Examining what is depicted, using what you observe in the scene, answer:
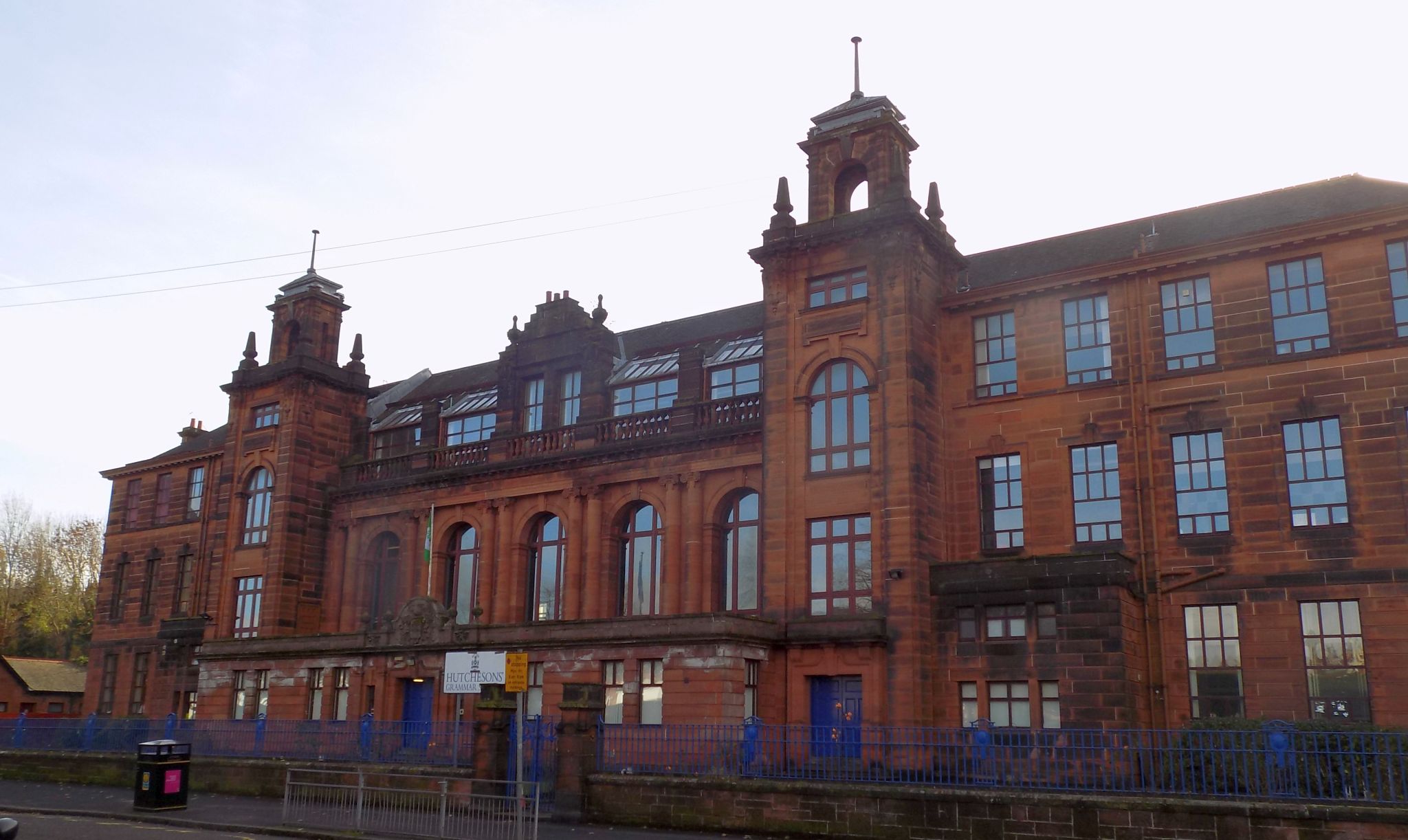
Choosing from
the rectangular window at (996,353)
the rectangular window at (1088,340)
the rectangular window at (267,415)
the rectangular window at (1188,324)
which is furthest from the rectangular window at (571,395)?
the rectangular window at (1188,324)

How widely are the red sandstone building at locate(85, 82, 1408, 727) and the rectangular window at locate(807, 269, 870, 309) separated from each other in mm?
92

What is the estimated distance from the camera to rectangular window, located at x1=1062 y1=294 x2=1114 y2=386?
2814 centimetres

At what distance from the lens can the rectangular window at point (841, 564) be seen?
92.6 feet

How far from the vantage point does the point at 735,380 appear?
3525cm

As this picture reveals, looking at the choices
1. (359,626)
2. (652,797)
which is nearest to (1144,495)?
(652,797)

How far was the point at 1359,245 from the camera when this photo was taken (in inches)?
998

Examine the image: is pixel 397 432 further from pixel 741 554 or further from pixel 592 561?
pixel 741 554

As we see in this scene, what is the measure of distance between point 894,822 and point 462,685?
11.2 meters

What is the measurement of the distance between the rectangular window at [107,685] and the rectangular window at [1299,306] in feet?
144

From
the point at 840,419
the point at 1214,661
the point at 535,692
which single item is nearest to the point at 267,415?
the point at 535,692

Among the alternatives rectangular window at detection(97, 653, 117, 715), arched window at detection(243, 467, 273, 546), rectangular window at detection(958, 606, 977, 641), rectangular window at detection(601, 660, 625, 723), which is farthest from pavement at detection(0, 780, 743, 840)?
rectangular window at detection(97, 653, 117, 715)

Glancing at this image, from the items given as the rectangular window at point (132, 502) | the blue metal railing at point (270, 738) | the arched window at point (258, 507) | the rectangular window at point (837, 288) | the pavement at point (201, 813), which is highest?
the rectangular window at point (837, 288)

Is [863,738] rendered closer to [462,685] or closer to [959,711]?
[959,711]

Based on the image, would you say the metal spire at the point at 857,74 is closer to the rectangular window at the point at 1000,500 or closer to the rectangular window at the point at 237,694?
the rectangular window at the point at 1000,500
